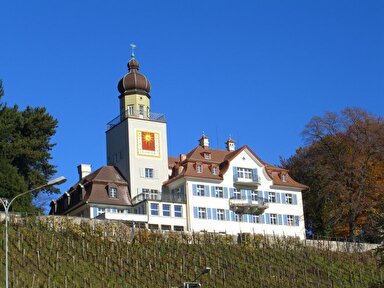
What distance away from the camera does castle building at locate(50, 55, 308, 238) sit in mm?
76688

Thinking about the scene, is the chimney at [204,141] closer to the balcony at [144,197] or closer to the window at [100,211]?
the balcony at [144,197]

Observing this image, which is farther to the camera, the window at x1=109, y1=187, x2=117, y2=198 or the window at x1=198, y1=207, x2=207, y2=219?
the window at x1=109, y1=187, x2=117, y2=198

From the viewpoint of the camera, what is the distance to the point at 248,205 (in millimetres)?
79000

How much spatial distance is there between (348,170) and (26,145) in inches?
1031

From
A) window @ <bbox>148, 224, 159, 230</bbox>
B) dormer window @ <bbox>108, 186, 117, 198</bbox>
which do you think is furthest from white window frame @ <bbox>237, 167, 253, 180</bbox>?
dormer window @ <bbox>108, 186, 117, 198</bbox>

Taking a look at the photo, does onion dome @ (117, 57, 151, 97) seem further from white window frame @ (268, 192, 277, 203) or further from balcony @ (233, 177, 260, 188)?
white window frame @ (268, 192, 277, 203)

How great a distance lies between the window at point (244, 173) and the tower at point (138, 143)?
5.96 m

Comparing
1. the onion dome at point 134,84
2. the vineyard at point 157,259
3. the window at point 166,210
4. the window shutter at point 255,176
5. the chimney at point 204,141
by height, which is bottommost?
the vineyard at point 157,259

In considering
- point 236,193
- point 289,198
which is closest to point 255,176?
point 236,193

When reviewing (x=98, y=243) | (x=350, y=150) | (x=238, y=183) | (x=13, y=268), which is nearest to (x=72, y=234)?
(x=98, y=243)

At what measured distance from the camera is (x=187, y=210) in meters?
76.9

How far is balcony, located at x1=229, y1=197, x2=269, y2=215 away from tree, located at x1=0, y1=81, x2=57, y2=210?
15.5 m

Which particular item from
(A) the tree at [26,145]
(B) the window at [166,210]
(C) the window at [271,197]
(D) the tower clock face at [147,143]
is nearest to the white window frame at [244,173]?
(C) the window at [271,197]

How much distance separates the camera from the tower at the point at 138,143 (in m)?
79.4
